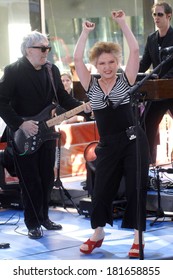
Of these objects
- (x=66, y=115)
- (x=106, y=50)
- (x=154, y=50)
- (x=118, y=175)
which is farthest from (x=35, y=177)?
(x=154, y=50)

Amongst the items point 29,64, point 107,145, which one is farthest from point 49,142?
point 107,145

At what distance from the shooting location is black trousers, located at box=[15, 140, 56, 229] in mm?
6672

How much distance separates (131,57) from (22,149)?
1595 mm

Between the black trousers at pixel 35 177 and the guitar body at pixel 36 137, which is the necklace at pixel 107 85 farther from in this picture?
the black trousers at pixel 35 177

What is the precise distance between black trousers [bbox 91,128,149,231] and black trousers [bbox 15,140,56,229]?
1.04 meters

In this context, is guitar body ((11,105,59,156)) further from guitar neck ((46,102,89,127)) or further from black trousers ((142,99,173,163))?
black trousers ((142,99,173,163))

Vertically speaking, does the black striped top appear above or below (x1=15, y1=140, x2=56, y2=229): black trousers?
above

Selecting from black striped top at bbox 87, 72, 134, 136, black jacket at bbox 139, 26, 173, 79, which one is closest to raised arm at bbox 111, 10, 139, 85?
black striped top at bbox 87, 72, 134, 136

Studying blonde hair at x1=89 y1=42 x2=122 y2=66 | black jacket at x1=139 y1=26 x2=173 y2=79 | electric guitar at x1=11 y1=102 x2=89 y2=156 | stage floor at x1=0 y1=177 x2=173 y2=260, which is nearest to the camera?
blonde hair at x1=89 y1=42 x2=122 y2=66

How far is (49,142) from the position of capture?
6.74 m

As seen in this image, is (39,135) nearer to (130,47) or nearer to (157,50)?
(130,47)

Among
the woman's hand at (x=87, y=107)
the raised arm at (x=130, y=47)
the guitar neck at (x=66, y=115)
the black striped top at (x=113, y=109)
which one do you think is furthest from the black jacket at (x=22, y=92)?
the raised arm at (x=130, y=47)

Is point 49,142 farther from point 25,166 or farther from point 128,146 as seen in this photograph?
point 128,146

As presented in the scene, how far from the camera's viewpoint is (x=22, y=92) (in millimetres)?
6570
